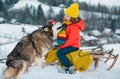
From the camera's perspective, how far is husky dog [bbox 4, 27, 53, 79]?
278 inches

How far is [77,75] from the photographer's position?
25.2ft

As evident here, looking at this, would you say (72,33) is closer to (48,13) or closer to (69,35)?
(69,35)

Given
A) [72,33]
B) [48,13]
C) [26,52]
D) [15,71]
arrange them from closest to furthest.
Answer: [15,71] < [26,52] < [72,33] < [48,13]

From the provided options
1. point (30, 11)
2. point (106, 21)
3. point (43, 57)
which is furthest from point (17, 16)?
point (43, 57)

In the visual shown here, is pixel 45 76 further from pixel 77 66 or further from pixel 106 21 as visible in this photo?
pixel 106 21

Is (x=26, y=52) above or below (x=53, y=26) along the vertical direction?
below

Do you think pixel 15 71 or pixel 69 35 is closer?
pixel 15 71

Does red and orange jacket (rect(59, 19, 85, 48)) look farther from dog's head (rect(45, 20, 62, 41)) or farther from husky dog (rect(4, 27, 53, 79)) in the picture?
husky dog (rect(4, 27, 53, 79))

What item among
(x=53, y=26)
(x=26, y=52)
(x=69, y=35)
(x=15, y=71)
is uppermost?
(x=53, y=26)

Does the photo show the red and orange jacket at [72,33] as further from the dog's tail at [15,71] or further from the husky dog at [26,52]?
the dog's tail at [15,71]

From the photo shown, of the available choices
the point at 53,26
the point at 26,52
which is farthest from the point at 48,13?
the point at 26,52

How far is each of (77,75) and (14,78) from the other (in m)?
1.37

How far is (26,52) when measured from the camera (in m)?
7.39

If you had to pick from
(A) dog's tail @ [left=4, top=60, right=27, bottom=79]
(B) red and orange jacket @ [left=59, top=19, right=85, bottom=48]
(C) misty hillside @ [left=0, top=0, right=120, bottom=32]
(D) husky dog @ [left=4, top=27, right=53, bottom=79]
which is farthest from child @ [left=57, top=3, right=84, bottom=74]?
(C) misty hillside @ [left=0, top=0, right=120, bottom=32]
